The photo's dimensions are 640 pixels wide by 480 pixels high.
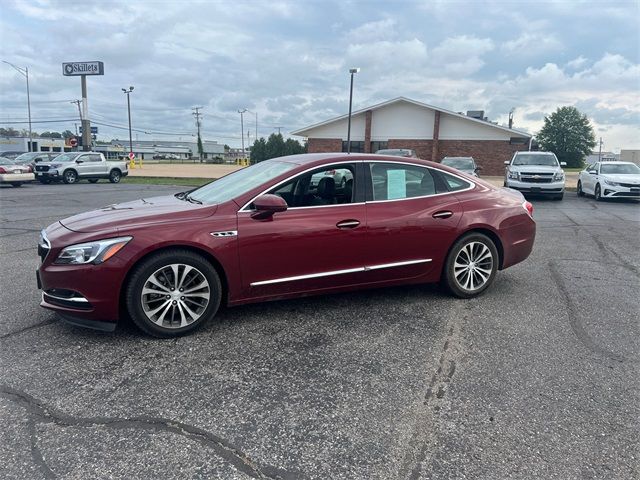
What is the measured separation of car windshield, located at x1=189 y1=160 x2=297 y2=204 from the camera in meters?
4.25

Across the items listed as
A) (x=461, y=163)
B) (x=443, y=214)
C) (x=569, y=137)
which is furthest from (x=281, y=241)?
(x=569, y=137)

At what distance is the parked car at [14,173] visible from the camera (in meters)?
20.8

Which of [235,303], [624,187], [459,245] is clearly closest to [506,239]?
[459,245]

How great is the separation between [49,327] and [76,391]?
4.19ft

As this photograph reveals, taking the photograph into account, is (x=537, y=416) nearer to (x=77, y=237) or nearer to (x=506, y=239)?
(x=506, y=239)

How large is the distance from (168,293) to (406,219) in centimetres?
230

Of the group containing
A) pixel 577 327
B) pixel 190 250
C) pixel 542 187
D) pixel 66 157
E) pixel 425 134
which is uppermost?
pixel 425 134

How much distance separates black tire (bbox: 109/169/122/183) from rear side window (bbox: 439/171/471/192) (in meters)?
25.1

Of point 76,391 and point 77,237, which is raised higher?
point 77,237

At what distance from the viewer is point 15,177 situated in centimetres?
2120

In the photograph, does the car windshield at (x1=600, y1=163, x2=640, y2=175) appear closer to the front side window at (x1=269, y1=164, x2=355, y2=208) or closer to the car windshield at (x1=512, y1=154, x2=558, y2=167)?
the car windshield at (x1=512, y1=154, x2=558, y2=167)

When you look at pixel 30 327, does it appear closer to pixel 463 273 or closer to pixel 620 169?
pixel 463 273

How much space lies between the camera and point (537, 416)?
9.13 ft

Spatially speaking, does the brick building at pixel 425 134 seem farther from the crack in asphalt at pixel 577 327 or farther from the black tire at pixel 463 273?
the black tire at pixel 463 273
